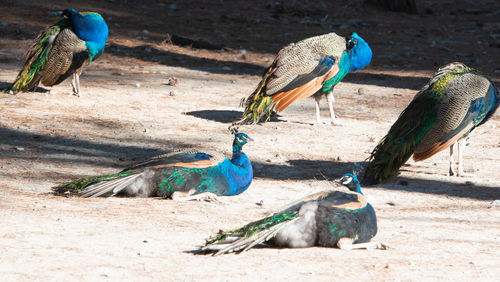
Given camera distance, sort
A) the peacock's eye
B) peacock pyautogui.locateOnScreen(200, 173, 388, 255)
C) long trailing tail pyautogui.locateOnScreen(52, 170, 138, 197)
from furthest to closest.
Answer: the peacock's eye, long trailing tail pyautogui.locateOnScreen(52, 170, 138, 197), peacock pyautogui.locateOnScreen(200, 173, 388, 255)

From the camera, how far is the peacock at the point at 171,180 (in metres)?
5.95

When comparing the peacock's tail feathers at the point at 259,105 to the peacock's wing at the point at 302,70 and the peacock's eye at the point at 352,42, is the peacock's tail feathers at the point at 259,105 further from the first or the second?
the peacock's eye at the point at 352,42

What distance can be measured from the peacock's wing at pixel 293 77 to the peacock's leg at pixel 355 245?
4.74 meters

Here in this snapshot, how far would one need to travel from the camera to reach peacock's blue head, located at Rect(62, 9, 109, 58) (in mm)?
10211

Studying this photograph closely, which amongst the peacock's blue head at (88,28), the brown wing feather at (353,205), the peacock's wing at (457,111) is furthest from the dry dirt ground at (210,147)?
the peacock's blue head at (88,28)

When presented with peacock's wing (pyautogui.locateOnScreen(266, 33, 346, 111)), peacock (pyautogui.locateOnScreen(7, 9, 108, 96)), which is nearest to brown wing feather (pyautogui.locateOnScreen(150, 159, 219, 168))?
peacock's wing (pyautogui.locateOnScreen(266, 33, 346, 111))

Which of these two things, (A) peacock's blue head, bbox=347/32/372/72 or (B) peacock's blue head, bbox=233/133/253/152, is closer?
(B) peacock's blue head, bbox=233/133/253/152

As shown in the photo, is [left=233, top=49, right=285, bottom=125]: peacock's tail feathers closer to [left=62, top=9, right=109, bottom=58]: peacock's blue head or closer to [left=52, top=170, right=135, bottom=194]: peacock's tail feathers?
[left=62, top=9, right=109, bottom=58]: peacock's blue head

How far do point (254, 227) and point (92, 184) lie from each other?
1.82 meters

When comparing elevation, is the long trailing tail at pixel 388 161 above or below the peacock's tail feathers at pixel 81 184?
above

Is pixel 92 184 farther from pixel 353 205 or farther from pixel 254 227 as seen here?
pixel 353 205

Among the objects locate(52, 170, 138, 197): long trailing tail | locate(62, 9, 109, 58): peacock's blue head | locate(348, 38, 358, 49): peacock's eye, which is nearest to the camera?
locate(52, 170, 138, 197): long trailing tail

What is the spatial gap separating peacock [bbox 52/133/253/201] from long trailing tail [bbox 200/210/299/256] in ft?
4.92

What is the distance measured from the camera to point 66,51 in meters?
10.2
